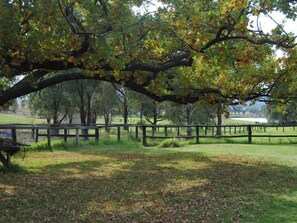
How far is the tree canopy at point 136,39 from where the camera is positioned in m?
8.29

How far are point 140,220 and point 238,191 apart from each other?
3110mm

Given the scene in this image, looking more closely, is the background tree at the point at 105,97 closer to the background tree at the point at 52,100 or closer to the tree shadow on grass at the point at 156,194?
the background tree at the point at 52,100

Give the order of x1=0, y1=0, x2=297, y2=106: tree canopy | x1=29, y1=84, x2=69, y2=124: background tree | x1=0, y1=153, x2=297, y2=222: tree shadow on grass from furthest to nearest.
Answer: x1=29, y1=84, x2=69, y2=124: background tree, x1=0, y1=0, x2=297, y2=106: tree canopy, x1=0, y1=153, x2=297, y2=222: tree shadow on grass

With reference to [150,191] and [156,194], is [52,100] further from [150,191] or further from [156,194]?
[156,194]

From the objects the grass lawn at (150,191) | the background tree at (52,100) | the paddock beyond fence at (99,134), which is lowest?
the grass lawn at (150,191)

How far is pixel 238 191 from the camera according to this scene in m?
8.06

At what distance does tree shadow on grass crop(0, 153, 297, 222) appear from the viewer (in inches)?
242

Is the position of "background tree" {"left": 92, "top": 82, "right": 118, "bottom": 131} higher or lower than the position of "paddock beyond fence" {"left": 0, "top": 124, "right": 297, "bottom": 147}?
higher

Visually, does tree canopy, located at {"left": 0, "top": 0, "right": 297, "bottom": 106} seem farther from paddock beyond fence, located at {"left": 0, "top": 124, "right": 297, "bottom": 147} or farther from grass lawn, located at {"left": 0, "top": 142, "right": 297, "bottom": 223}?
paddock beyond fence, located at {"left": 0, "top": 124, "right": 297, "bottom": 147}

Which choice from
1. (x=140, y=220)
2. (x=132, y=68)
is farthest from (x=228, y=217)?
(x=132, y=68)

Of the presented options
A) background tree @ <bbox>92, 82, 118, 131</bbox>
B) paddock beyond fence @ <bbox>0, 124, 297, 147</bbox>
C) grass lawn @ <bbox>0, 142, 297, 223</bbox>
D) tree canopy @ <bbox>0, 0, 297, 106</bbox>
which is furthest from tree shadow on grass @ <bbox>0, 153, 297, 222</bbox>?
background tree @ <bbox>92, 82, 118, 131</bbox>

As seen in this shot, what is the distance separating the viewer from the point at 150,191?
8.12 metres

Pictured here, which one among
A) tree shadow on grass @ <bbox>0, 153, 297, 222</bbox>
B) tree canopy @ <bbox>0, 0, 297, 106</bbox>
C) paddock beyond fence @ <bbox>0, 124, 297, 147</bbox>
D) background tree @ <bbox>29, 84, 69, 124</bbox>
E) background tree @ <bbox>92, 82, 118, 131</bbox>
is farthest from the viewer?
background tree @ <bbox>92, 82, 118, 131</bbox>

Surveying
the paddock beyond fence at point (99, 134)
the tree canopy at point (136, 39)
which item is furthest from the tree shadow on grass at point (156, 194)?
the paddock beyond fence at point (99, 134)
